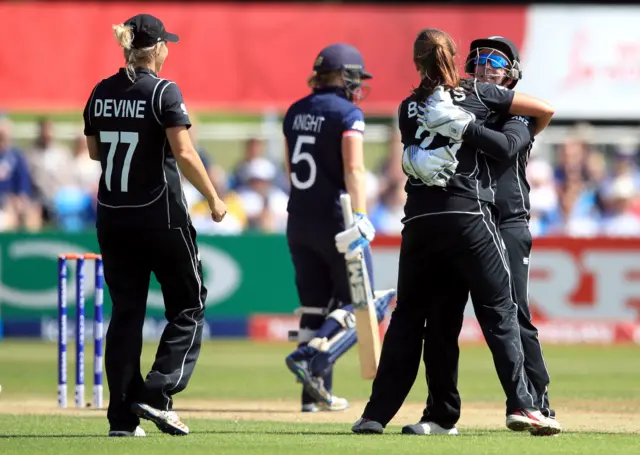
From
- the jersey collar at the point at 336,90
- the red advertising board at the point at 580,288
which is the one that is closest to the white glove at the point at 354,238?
the jersey collar at the point at 336,90

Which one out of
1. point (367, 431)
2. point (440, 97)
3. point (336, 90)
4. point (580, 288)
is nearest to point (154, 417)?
point (367, 431)

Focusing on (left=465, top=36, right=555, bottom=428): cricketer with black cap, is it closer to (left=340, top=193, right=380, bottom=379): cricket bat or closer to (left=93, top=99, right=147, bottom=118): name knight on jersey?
(left=340, top=193, right=380, bottom=379): cricket bat

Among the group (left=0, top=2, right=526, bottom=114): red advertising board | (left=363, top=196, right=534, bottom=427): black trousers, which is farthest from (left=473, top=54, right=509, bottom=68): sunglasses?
(left=0, top=2, right=526, bottom=114): red advertising board

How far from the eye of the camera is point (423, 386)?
1230 cm

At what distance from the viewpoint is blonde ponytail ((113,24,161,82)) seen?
7.62 m

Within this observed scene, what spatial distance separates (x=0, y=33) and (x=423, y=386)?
1077cm

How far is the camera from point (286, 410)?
10188 millimetres

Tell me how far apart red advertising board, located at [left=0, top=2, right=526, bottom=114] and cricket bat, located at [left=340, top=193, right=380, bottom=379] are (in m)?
11.2

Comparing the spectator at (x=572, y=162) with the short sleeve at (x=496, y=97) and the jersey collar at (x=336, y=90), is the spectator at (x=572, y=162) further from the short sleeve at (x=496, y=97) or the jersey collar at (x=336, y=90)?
the short sleeve at (x=496, y=97)

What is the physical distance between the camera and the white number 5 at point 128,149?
766 centimetres

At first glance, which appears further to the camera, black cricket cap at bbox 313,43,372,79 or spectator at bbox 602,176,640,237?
spectator at bbox 602,176,640,237

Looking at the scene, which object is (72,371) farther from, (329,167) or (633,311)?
(633,311)

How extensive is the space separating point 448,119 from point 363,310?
1915 mm

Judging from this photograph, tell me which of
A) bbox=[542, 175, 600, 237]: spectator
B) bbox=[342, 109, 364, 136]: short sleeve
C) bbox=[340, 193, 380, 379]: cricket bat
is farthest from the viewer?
bbox=[542, 175, 600, 237]: spectator
